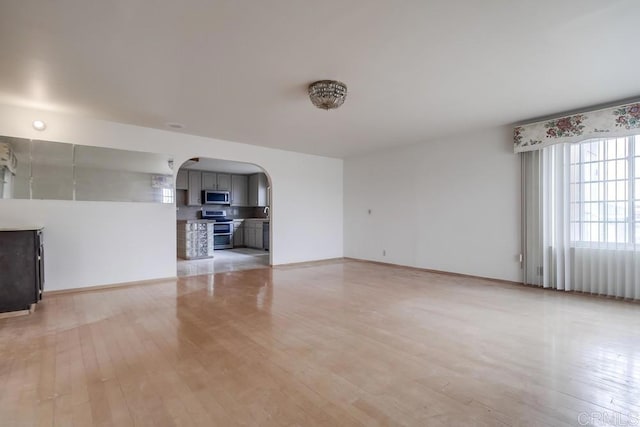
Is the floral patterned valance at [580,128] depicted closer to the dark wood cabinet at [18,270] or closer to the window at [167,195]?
the window at [167,195]

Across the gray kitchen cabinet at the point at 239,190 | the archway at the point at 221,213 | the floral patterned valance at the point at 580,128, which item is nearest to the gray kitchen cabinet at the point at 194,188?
the archway at the point at 221,213

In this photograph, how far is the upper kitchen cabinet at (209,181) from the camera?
9.62m

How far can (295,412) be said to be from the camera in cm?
172

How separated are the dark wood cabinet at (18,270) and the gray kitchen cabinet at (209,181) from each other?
6226mm

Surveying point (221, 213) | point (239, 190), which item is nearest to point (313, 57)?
point (221, 213)

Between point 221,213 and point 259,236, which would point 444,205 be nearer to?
point 259,236

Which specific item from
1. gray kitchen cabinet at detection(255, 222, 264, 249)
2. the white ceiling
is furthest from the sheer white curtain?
gray kitchen cabinet at detection(255, 222, 264, 249)

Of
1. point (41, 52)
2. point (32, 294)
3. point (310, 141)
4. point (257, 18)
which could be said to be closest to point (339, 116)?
point (310, 141)

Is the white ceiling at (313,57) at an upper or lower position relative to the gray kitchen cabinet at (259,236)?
upper

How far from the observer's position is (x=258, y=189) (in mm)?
10180

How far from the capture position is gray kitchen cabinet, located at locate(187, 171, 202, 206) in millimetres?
9346

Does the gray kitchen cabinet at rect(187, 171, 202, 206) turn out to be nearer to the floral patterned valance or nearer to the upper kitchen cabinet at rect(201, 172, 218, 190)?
the upper kitchen cabinet at rect(201, 172, 218, 190)

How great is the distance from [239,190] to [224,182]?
0.58 metres

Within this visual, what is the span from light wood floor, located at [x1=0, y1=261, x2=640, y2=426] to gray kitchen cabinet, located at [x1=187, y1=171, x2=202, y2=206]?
542 cm
